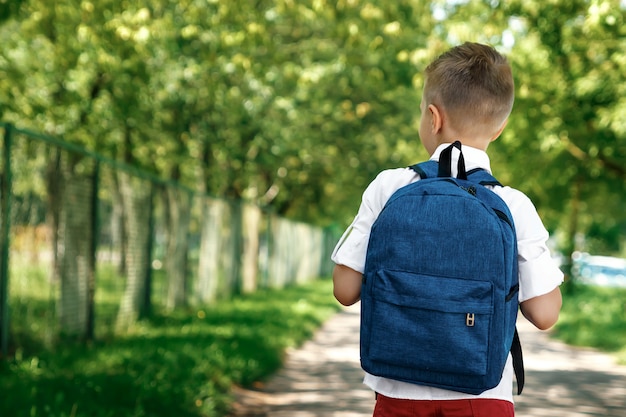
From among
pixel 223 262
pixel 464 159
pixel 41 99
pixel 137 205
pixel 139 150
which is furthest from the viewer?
A: pixel 139 150

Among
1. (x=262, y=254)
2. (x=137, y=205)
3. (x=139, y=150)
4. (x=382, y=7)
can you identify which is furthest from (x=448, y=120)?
(x=262, y=254)

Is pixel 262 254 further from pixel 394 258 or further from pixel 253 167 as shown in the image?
pixel 394 258

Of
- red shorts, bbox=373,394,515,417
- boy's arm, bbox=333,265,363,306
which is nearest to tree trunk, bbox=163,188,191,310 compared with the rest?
boy's arm, bbox=333,265,363,306

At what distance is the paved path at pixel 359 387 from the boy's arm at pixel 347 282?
4.38 m

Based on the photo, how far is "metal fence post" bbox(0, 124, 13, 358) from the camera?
22.1 feet

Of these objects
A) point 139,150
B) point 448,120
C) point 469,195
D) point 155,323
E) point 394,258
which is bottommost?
point 155,323

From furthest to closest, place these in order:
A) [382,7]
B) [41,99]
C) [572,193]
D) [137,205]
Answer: [572,193]
[41,99]
[137,205]
[382,7]

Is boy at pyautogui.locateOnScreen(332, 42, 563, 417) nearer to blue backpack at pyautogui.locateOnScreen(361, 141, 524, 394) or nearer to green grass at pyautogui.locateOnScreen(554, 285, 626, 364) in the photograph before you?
blue backpack at pyautogui.locateOnScreen(361, 141, 524, 394)

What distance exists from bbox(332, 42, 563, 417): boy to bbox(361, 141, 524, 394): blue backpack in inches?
3.0

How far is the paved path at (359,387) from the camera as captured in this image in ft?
22.9

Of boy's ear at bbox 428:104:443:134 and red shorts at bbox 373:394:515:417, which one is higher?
boy's ear at bbox 428:104:443:134

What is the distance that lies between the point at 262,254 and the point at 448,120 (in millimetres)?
22348

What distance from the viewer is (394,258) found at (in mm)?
2236

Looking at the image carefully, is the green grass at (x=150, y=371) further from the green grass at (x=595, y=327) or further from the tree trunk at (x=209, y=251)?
the green grass at (x=595, y=327)
